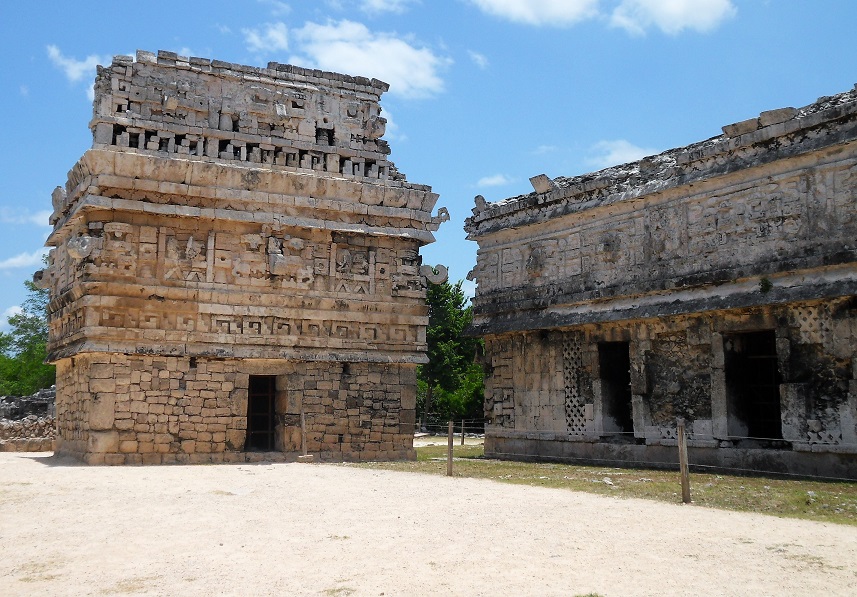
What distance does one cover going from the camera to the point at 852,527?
257 inches

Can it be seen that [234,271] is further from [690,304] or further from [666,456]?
[666,456]

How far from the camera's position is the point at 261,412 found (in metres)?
14.6

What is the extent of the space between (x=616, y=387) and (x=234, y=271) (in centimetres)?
720

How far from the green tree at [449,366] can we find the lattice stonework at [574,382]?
15.2 meters

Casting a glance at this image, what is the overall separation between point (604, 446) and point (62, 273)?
10030 millimetres

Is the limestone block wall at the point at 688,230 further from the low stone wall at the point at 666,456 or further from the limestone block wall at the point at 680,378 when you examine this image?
the low stone wall at the point at 666,456

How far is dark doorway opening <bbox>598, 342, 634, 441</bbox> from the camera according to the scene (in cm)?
1442

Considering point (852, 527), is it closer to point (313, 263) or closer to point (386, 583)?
point (386, 583)

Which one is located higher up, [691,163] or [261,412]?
[691,163]

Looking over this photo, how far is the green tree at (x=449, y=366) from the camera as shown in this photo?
102ft

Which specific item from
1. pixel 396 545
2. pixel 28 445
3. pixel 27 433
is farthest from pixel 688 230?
pixel 27 433

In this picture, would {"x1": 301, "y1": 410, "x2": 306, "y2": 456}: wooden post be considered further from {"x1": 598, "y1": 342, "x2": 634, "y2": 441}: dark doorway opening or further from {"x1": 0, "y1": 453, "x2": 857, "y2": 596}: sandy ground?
{"x1": 598, "y1": 342, "x2": 634, "y2": 441}: dark doorway opening

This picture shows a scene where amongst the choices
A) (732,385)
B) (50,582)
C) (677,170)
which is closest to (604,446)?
(732,385)

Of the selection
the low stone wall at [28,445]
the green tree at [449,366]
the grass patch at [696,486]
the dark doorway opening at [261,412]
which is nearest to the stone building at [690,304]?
the grass patch at [696,486]
